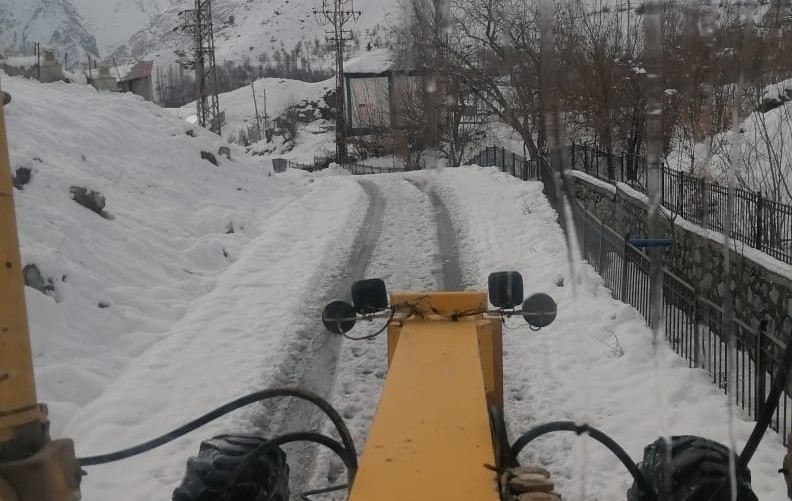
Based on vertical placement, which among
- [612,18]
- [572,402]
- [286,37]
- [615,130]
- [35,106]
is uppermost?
[286,37]

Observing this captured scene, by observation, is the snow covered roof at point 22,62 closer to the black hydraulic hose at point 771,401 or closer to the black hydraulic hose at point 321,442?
the black hydraulic hose at point 321,442

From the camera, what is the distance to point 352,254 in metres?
13.3

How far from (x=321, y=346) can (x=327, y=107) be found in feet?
231

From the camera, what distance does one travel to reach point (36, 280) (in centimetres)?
914

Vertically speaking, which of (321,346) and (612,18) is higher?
(612,18)

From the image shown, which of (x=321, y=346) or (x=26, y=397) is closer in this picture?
(x=26, y=397)

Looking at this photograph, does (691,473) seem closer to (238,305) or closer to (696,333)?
(696,333)

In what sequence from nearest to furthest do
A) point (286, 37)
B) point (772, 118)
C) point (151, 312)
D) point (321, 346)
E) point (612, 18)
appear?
1. point (321, 346)
2. point (151, 312)
3. point (772, 118)
4. point (612, 18)
5. point (286, 37)

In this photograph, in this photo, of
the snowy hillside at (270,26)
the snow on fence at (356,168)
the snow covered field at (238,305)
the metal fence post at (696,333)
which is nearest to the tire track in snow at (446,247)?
the snow covered field at (238,305)

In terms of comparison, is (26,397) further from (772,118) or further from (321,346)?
(772,118)

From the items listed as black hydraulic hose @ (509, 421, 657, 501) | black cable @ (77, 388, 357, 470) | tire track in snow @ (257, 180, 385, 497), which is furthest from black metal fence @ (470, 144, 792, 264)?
black cable @ (77, 388, 357, 470)

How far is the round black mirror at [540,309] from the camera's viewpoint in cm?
453

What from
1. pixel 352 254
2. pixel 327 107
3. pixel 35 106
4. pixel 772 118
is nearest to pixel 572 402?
pixel 352 254

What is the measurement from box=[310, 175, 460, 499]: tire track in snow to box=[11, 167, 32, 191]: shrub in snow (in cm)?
562
